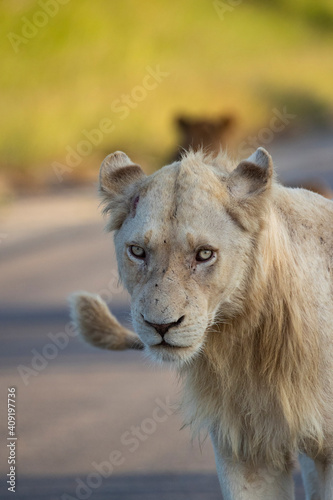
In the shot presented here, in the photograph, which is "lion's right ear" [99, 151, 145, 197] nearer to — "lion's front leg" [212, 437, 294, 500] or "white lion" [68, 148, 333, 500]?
"white lion" [68, 148, 333, 500]

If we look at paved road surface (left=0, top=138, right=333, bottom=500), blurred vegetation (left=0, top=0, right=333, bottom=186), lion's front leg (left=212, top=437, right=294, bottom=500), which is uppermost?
blurred vegetation (left=0, top=0, right=333, bottom=186)

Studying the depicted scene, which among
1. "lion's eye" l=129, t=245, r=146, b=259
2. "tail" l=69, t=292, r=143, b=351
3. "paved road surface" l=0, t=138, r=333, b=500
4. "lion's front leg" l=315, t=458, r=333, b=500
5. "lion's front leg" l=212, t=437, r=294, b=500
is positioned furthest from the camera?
"paved road surface" l=0, t=138, r=333, b=500

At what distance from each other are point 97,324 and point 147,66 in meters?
20.6

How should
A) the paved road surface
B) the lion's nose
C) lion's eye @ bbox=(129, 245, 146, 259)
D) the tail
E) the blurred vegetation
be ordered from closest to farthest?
the lion's nose
lion's eye @ bbox=(129, 245, 146, 259)
the tail
the paved road surface
the blurred vegetation

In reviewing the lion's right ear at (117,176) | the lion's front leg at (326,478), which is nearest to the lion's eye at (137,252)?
the lion's right ear at (117,176)

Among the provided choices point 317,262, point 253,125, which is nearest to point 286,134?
point 253,125

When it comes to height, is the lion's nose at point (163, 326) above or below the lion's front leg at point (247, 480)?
above

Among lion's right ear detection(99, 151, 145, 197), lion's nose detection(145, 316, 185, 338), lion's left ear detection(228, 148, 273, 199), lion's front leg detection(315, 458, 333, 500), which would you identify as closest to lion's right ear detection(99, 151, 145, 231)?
lion's right ear detection(99, 151, 145, 197)

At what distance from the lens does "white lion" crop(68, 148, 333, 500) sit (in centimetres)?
390

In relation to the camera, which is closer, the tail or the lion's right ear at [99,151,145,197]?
the lion's right ear at [99,151,145,197]

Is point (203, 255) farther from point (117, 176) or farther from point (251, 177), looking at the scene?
point (117, 176)

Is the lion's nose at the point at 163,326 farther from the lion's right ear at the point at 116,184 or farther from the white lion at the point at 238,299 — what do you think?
the lion's right ear at the point at 116,184

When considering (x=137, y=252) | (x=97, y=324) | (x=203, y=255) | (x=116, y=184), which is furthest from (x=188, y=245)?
(x=97, y=324)

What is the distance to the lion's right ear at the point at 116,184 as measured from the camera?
4.29 meters
